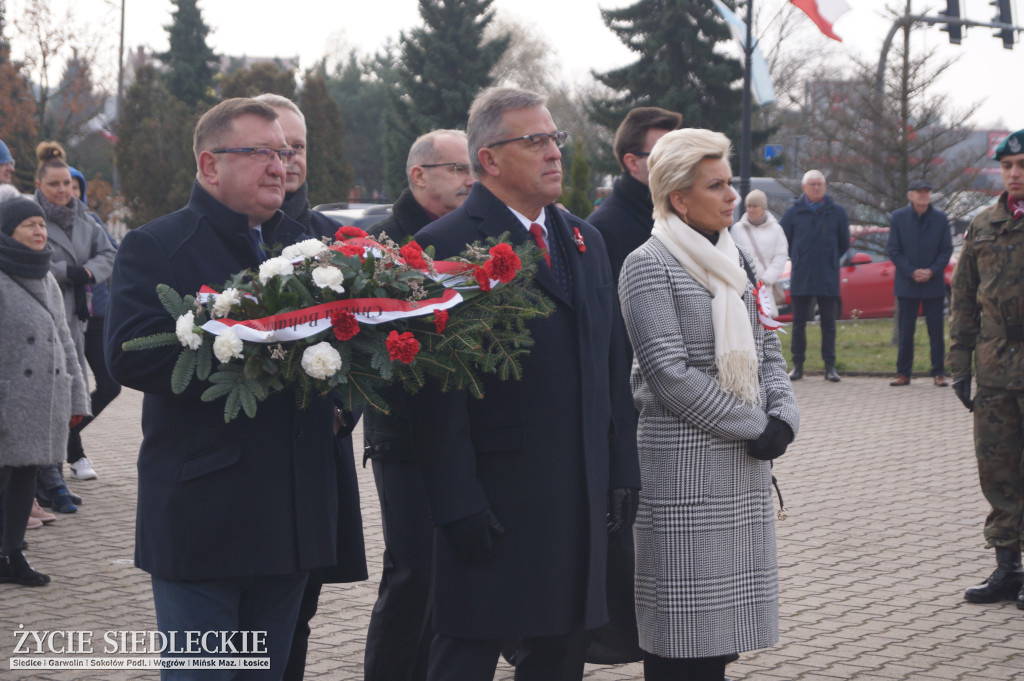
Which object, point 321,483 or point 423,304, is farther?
point 321,483

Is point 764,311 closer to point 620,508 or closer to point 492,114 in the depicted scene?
point 620,508

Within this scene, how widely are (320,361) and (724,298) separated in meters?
1.63

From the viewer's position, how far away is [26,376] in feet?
21.0

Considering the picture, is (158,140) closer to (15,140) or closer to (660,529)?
(15,140)

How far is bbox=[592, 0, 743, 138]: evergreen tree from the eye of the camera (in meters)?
34.3

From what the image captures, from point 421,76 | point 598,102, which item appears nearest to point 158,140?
point 421,76

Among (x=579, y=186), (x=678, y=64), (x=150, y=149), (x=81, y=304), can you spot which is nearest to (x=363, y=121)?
(x=150, y=149)

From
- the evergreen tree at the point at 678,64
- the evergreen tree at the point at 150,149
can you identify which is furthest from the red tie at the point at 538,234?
the evergreen tree at the point at 150,149

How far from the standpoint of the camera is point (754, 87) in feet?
67.5

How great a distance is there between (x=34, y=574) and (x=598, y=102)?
31.6m

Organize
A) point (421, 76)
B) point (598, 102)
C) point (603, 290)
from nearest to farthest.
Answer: point (603, 290) → point (598, 102) → point (421, 76)

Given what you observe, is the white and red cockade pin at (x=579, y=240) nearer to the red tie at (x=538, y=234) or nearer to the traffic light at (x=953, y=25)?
the red tie at (x=538, y=234)

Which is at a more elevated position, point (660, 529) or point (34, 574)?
point (660, 529)

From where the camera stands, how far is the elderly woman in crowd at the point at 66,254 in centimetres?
793
